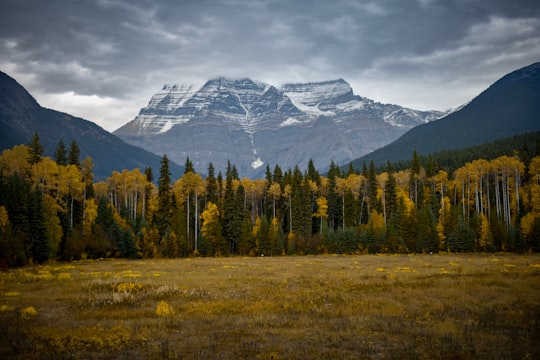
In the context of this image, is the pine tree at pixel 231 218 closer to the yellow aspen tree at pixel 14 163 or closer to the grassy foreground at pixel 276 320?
the yellow aspen tree at pixel 14 163

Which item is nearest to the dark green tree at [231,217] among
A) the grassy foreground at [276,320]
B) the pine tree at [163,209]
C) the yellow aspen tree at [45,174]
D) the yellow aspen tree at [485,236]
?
the pine tree at [163,209]

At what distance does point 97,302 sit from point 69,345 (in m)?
9.56

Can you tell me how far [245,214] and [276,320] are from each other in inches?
2931

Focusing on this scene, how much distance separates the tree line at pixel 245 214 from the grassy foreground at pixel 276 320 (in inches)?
1356

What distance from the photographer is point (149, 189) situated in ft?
345

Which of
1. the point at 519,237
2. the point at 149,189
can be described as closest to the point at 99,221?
the point at 149,189

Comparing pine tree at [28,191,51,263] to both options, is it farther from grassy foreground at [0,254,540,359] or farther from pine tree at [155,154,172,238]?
grassy foreground at [0,254,540,359]

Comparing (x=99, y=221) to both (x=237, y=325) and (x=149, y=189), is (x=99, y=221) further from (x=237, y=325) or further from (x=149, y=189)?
(x=237, y=325)

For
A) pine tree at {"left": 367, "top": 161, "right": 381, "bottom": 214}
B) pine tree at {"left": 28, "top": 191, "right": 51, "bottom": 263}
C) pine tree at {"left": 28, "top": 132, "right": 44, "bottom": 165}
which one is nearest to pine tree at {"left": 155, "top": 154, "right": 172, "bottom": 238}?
pine tree at {"left": 28, "top": 132, "right": 44, "bottom": 165}

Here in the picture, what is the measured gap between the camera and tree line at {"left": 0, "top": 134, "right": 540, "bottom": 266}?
6400cm

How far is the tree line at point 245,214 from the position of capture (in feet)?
210

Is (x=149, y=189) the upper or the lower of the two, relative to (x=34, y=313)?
upper

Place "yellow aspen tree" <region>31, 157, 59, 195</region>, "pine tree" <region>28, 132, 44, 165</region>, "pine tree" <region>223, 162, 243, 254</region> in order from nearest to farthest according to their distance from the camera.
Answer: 1. "yellow aspen tree" <region>31, 157, 59, 195</region>
2. "pine tree" <region>28, 132, 44, 165</region>
3. "pine tree" <region>223, 162, 243, 254</region>

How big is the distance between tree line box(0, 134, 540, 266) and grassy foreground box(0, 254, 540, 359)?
3445 centimetres
